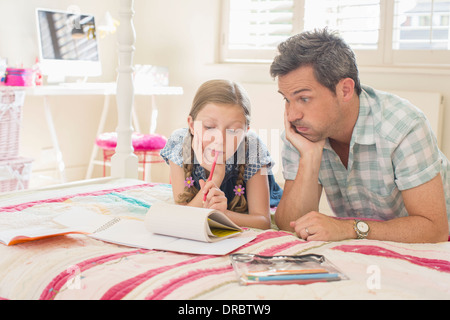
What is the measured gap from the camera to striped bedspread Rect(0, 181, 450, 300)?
845mm

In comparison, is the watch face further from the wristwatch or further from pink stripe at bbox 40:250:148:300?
pink stripe at bbox 40:250:148:300

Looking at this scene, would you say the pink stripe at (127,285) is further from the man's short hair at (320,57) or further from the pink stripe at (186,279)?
the man's short hair at (320,57)

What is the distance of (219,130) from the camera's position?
1.39m

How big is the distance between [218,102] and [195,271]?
0.60 meters

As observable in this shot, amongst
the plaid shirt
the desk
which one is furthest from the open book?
the desk

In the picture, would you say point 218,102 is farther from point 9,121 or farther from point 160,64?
point 160,64

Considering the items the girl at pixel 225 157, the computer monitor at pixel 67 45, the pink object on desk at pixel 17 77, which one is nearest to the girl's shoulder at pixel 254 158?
the girl at pixel 225 157

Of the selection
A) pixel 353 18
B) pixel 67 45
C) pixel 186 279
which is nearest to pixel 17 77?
pixel 67 45

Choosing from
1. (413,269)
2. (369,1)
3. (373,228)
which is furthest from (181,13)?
(413,269)

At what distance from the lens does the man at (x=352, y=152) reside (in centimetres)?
126

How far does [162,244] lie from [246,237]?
19 centimetres

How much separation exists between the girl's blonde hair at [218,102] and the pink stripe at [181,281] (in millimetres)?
545

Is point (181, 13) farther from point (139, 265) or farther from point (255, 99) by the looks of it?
point (139, 265)

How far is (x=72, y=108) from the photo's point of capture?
375 cm
